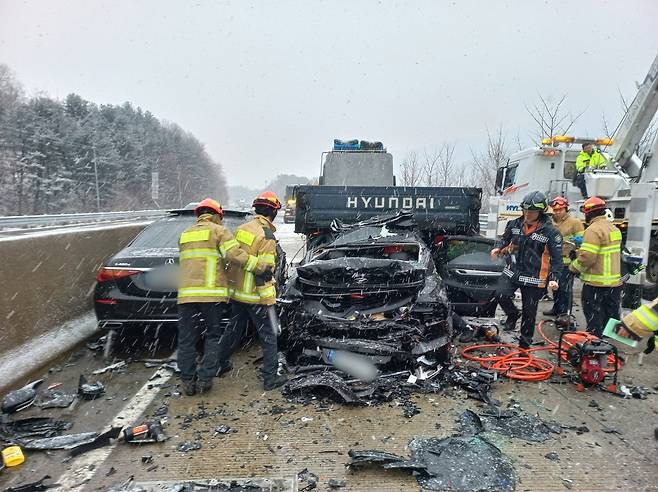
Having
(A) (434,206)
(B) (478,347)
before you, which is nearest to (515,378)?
(B) (478,347)

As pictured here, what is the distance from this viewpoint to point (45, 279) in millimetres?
4684

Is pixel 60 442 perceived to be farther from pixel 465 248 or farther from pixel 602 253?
pixel 602 253

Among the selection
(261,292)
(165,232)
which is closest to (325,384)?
(261,292)

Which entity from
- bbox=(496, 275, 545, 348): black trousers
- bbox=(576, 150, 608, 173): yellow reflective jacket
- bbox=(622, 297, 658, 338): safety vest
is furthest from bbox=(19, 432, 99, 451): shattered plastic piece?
bbox=(576, 150, 608, 173): yellow reflective jacket

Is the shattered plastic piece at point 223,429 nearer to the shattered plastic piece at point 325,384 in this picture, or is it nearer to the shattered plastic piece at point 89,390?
the shattered plastic piece at point 325,384

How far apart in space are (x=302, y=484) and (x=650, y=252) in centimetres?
732

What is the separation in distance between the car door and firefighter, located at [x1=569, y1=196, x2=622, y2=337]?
1.03m

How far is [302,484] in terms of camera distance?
2.71 m

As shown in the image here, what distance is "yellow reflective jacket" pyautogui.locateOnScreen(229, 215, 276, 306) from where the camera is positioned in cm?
421

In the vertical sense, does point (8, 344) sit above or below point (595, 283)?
below

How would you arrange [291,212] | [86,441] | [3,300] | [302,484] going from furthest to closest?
[291,212]
[3,300]
[86,441]
[302,484]

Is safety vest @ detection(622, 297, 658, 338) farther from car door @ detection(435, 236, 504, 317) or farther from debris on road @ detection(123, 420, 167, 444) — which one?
debris on road @ detection(123, 420, 167, 444)

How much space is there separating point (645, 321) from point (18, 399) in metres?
4.62

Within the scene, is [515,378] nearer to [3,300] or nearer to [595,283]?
[595,283]
